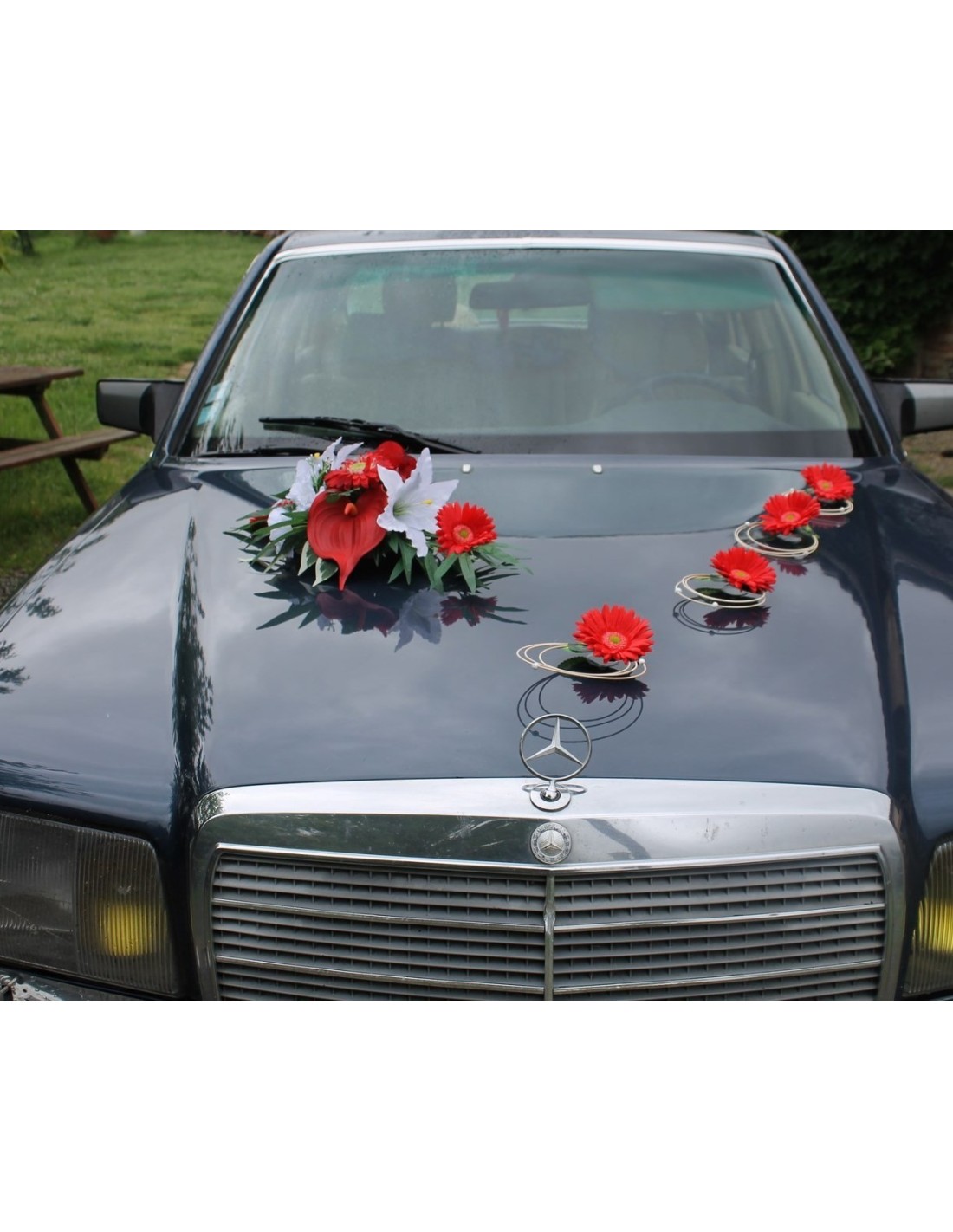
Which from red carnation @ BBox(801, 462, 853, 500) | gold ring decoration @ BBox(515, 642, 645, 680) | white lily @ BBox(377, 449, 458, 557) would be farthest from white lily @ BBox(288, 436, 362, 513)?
red carnation @ BBox(801, 462, 853, 500)

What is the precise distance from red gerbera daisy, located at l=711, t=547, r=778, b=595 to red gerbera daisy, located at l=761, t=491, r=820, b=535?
207 millimetres

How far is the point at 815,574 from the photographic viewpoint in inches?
91.7

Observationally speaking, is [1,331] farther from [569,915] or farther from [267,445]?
[569,915]

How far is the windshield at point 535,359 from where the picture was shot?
2.92 meters

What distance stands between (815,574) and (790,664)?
15.5 inches

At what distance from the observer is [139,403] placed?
3.41 meters

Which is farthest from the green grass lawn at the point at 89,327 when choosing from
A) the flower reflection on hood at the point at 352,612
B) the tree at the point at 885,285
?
the tree at the point at 885,285

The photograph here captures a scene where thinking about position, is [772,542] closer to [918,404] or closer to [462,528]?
[462,528]

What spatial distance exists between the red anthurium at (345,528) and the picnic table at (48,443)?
158 inches

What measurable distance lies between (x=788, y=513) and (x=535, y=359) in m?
0.86

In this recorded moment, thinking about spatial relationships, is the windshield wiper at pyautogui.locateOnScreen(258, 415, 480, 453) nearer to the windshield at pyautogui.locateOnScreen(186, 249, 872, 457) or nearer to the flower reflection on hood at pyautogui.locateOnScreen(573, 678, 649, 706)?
the windshield at pyautogui.locateOnScreen(186, 249, 872, 457)

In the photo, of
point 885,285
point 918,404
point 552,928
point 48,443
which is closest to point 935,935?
point 552,928

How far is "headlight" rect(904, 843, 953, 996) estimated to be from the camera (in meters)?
1.74

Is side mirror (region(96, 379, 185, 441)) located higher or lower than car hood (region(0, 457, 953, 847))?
higher
